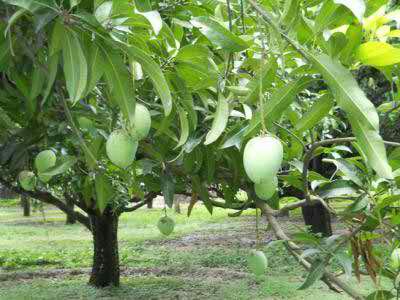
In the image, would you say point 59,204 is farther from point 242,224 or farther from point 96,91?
point 242,224

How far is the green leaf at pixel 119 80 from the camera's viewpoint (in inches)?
39.4

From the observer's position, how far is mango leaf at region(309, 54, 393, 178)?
2.41 ft

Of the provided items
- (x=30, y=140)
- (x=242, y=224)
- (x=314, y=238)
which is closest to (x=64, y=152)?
(x=30, y=140)

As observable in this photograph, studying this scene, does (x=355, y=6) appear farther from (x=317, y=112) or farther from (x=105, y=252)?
(x=105, y=252)

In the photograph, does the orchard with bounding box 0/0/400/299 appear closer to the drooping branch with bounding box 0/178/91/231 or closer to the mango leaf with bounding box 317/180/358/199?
the mango leaf with bounding box 317/180/358/199

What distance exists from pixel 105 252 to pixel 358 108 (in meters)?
5.88

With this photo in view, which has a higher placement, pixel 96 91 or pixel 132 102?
pixel 96 91

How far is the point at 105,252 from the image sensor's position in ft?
20.8

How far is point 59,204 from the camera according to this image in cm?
572

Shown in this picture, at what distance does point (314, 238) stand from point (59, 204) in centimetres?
451

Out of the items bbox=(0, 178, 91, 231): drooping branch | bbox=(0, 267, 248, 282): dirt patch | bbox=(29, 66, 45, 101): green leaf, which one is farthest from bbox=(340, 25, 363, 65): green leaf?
bbox=(0, 267, 248, 282): dirt patch

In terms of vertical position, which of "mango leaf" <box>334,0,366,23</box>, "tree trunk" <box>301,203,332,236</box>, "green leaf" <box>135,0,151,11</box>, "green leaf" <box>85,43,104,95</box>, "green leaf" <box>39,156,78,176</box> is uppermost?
"green leaf" <box>135,0,151,11</box>

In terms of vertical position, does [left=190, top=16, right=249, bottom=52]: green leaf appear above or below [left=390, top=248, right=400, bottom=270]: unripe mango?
above

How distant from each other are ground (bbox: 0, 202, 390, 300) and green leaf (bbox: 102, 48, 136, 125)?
4.31 m
